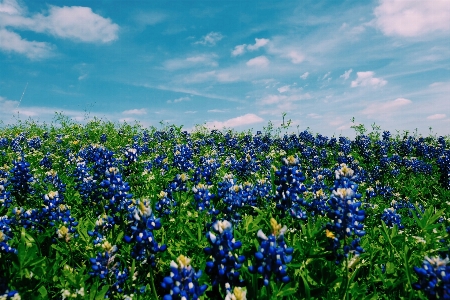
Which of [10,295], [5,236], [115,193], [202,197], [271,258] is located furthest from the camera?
[202,197]

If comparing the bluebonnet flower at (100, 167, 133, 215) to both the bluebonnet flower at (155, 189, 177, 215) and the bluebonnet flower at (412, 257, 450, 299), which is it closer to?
the bluebonnet flower at (155, 189, 177, 215)

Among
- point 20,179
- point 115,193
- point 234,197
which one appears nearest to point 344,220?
point 234,197

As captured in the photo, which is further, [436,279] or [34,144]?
[34,144]

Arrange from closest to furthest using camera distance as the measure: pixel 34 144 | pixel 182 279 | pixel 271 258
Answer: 1. pixel 182 279
2. pixel 271 258
3. pixel 34 144

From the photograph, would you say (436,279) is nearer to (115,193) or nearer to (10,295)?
(10,295)

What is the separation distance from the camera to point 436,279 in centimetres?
227

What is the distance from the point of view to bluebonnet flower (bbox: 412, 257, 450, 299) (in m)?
2.18

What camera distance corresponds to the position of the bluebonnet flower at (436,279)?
218 cm

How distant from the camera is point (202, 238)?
14.0 feet

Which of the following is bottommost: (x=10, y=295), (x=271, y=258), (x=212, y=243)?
(x=10, y=295)

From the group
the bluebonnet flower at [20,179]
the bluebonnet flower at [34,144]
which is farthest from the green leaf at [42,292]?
the bluebonnet flower at [34,144]

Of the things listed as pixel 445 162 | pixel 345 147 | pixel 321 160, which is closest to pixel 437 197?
pixel 445 162

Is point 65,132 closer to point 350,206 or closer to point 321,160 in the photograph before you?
point 321,160

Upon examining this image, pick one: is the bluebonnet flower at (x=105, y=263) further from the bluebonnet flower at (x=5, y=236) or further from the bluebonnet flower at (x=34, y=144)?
the bluebonnet flower at (x=34, y=144)
